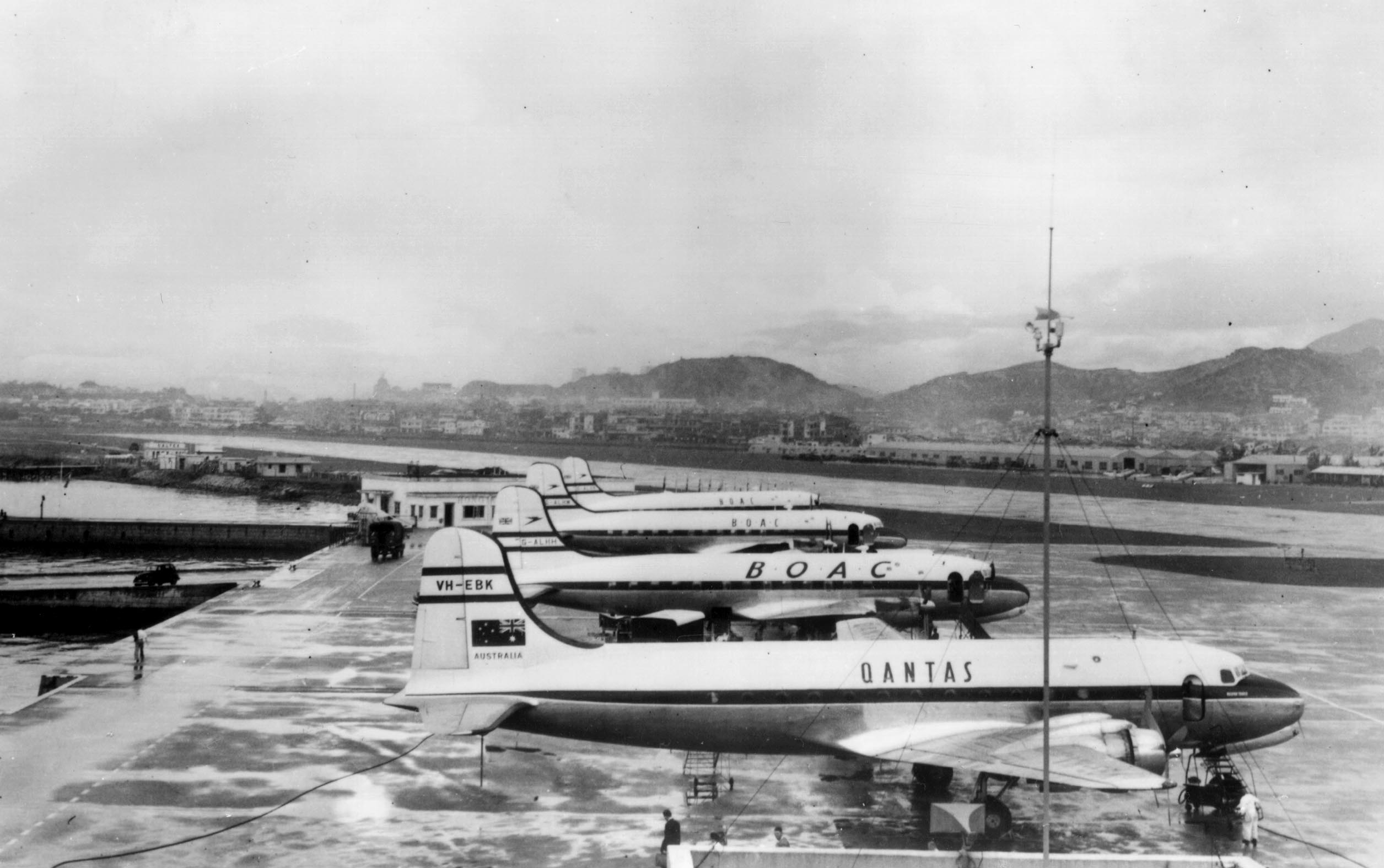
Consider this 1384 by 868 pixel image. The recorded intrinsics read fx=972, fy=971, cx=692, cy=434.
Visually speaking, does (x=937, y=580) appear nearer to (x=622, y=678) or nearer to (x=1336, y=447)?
(x=622, y=678)

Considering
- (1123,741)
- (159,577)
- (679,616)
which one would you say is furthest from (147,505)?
(1123,741)

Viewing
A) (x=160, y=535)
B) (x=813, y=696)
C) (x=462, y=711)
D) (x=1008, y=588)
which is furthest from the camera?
(x=160, y=535)

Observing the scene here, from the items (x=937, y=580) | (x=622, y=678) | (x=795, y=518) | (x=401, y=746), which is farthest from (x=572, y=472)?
(x=622, y=678)

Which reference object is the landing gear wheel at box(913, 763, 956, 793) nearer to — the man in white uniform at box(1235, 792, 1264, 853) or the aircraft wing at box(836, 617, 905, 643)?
the aircraft wing at box(836, 617, 905, 643)

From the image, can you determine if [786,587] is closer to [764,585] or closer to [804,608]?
[764,585]

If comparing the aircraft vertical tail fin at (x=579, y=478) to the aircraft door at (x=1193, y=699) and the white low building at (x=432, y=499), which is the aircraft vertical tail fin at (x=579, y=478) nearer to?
the white low building at (x=432, y=499)

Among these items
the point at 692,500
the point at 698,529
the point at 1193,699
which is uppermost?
the point at 692,500

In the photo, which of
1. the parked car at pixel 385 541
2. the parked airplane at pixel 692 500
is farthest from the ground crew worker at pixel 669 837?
the parked car at pixel 385 541
